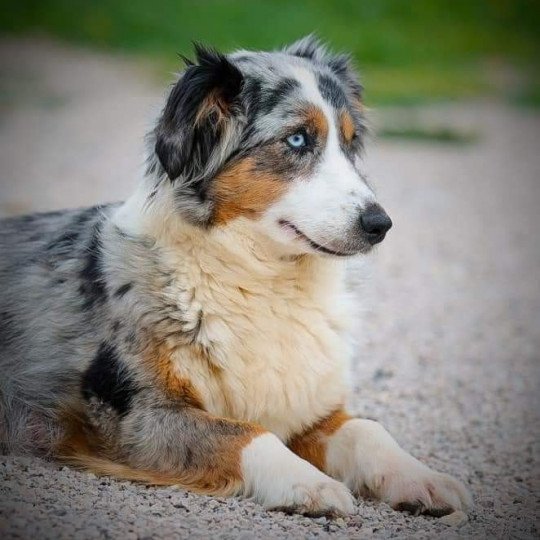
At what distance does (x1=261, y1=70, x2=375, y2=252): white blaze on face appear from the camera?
3.67 meters

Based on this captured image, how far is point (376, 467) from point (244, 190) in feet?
4.05

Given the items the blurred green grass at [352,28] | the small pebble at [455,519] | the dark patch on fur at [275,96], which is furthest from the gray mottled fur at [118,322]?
the blurred green grass at [352,28]

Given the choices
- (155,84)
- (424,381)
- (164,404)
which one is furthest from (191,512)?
(155,84)

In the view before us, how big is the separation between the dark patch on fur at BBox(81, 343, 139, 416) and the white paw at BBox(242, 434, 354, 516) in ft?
1.71

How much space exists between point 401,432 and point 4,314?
2079 mm

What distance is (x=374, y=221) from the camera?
12.0ft

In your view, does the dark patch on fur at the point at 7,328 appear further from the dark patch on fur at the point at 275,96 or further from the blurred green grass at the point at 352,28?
the blurred green grass at the point at 352,28

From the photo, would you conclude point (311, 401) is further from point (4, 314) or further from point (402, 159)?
point (402, 159)

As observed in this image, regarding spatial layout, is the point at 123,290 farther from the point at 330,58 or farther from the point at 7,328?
the point at 330,58

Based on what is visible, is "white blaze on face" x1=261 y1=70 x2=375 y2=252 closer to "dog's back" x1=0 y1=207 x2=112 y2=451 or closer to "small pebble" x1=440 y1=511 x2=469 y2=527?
"dog's back" x1=0 y1=207 x2=112 y2=451

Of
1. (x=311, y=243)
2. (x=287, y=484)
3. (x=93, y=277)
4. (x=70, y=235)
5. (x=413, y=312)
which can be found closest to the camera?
(x=287, y=484)

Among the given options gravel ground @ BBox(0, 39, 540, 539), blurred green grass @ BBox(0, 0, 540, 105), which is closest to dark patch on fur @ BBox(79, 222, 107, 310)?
gravel ground @ BBox(0, 39, 540, 539)

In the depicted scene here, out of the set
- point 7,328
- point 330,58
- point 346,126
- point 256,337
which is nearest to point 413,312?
point 330,58

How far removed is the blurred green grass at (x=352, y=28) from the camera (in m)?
19.7
